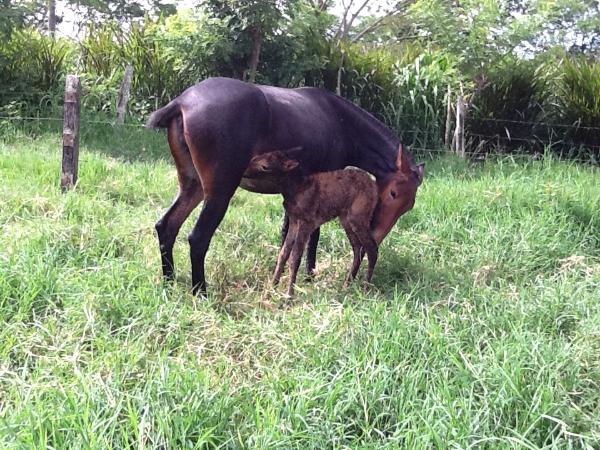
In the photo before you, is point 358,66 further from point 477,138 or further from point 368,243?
point 368,243

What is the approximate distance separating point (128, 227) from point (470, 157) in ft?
16.9

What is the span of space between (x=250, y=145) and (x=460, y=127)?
4908 mm

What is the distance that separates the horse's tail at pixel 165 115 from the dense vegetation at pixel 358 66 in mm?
4326

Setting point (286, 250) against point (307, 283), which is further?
point (307, 283)

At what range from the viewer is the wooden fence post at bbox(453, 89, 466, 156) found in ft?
26.2

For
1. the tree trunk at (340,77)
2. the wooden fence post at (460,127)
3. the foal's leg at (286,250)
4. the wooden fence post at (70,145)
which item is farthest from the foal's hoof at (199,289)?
the tree trunk at (340,77)

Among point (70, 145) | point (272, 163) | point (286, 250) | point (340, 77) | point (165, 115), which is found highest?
point (340, 77)

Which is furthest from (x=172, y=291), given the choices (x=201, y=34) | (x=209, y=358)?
(x=201, y=34)

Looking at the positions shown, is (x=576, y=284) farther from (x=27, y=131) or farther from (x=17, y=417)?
(x=27, y=131)

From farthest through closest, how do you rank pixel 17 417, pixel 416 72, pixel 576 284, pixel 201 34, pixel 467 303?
pixel 416 72 < pixel 201 34 < pixel 576 284 < pixel 467 303 < pixel 17 417

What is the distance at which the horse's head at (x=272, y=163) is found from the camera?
383 centimetres

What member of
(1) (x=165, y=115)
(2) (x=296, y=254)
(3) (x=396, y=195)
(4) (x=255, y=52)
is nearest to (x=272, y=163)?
(2) (x=296, y=254)

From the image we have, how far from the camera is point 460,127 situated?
800 centimetres

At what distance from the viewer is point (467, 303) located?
369 centimetres
